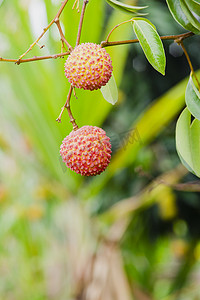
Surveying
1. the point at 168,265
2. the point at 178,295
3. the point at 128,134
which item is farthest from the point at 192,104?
the point at 168,265

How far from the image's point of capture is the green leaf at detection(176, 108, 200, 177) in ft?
1.32

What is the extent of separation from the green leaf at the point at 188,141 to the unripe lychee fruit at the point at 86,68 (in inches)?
3.9

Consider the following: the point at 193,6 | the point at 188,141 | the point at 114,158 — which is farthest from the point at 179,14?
the point at 114,158

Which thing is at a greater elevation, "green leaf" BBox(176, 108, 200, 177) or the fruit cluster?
the fruit cluster

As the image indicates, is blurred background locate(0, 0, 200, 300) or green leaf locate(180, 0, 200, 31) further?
blurred background locate(0, 0, 200, 300)

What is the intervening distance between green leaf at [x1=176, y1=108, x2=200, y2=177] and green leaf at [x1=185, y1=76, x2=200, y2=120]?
29 mm

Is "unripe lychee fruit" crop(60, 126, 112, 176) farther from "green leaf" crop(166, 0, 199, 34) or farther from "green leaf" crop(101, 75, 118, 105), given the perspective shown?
"green leaf" crop(166, 0, 199, 34)

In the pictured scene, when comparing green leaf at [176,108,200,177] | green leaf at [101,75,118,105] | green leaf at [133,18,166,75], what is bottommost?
green leaf at [176,108,200,177]

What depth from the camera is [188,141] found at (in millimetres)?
408

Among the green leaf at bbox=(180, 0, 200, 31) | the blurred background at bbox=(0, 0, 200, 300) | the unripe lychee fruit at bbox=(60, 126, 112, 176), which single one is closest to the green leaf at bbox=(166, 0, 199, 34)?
the green leaf at bbox=(180, 0, 200, 31)

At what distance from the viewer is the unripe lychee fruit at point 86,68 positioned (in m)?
0.37

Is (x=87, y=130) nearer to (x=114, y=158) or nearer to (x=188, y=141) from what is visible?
(x=188, y=141)

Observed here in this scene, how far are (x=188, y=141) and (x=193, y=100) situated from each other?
0.16ft

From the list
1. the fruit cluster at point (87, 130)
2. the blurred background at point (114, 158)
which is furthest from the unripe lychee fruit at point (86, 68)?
the blurred background at point (114, 158)
